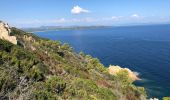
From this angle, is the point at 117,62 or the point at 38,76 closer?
the point at 38,76

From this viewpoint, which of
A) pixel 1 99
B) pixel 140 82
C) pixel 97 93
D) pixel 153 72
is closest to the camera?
pixel 1 99

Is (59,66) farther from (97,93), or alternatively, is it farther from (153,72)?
(153,72)

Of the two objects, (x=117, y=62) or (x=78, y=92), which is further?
(x=117, y=62)

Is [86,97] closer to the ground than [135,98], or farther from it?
farther from it

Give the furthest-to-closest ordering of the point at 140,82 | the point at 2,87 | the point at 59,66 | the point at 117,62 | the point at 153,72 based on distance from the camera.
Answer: the point at 117,62 → the point at 153,72 → the point at 140,82 → the point at 59,66 → the point at 2,87

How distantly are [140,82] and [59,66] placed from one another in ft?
162

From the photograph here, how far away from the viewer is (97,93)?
1027 inches

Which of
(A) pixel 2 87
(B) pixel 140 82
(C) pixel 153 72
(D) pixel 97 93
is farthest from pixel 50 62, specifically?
(C) pixel 153 72

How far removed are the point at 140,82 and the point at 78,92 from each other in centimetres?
5774

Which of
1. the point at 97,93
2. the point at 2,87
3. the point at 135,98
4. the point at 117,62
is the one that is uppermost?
the point at 2,87

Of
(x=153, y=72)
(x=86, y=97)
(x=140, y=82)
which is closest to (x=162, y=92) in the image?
→ (x=140, y=82)

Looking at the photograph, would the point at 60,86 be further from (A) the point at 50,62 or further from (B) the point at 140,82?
(B) the point at 140,82

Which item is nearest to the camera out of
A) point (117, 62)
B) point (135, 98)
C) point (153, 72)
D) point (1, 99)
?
point (1, 99)

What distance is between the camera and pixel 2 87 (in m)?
12.7
